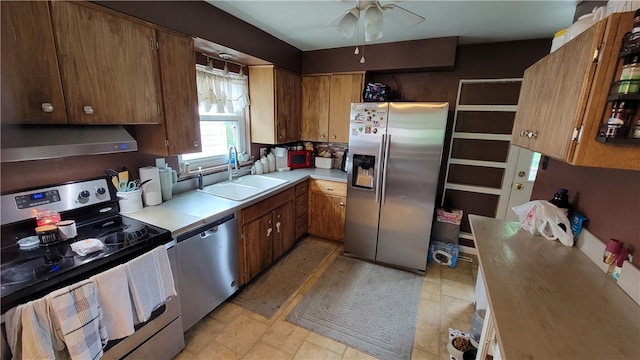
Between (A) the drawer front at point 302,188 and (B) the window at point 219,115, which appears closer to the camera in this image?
(B) the window at point 219,115

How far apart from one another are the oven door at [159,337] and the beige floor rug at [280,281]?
60 cm

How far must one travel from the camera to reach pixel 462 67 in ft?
9.24

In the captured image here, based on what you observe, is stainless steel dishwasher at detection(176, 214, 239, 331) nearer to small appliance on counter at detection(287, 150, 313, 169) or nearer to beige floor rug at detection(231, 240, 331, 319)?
beige floor rug at detection(231, 240, 331, 319)

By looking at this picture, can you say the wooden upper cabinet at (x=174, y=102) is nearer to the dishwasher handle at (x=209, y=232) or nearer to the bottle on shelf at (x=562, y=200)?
the dishwasher handle at (x=209, y=232)

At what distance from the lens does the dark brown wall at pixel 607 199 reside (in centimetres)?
109

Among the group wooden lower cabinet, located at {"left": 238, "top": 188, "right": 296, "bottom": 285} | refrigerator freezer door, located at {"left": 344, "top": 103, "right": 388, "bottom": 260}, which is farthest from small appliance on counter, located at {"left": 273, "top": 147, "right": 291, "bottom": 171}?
refrigerator freezer door, located at {"left": 344, "top": 103, "right": 388, "bottom": 260}

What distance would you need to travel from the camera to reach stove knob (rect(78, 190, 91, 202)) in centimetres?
158

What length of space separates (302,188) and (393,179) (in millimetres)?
1082

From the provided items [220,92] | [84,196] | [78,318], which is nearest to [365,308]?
[78,318]

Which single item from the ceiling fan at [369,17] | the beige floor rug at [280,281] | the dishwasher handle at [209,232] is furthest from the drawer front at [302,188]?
the ceiling fan at [369,17]

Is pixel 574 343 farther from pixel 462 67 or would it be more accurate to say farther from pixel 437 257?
pixel 462 67

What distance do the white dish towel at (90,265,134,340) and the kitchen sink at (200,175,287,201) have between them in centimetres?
100

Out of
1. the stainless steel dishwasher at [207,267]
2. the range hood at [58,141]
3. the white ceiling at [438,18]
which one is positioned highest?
the white ceiling at [438,18]

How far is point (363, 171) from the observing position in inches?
111
